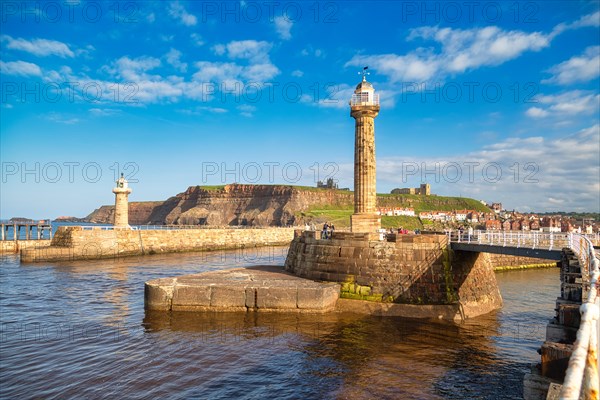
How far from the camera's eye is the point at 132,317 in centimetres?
1606

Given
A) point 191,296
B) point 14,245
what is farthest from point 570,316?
point 14,245

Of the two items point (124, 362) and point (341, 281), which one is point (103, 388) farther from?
point (341, 281)

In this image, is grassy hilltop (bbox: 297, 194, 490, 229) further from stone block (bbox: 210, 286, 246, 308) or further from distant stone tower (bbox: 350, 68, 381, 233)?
stone block (bbox: 210, 286, 246, 308)

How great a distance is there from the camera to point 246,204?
503 ft

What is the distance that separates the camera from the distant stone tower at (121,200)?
1617 inches

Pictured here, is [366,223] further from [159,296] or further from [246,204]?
[246,204]

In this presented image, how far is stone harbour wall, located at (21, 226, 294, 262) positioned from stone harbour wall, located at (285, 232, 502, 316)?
2852cm

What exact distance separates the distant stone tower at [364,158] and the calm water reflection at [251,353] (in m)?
6.96

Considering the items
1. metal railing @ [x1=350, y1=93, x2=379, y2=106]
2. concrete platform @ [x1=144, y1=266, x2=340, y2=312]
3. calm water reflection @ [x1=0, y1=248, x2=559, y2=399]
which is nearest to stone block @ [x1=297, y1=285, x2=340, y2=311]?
concrete platform @ [x1=144, y1=266, x2=340, y2=312]

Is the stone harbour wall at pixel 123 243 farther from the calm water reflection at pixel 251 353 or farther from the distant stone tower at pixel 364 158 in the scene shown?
the distant stone tower at pixel 364 158

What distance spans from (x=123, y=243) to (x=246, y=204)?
371 ft

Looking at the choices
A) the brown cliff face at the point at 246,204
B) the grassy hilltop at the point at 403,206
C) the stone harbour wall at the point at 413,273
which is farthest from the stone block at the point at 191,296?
the brown cliff face at the point at 246,204

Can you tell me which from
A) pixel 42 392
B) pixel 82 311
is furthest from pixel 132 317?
pixel 42 392

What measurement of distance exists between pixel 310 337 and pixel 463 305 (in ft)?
23.5
